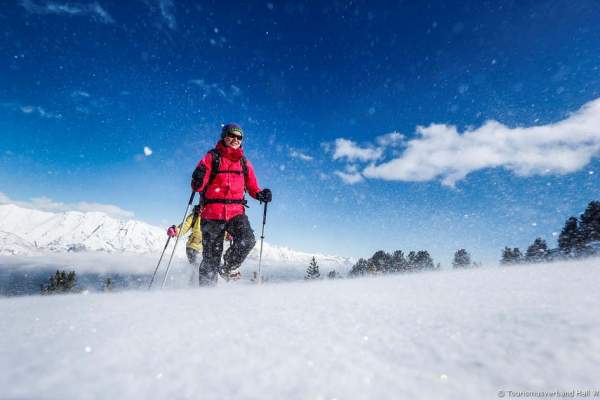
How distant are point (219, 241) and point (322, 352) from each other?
5093 millimetres

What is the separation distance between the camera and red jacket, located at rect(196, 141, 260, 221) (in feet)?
19.0

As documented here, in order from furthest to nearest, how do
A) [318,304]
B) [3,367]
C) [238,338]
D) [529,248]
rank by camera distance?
[529,248], [318,304], [238,338], [3,367]

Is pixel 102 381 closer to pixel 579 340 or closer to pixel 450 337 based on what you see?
pixel 450 337

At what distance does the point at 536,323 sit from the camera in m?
1.15

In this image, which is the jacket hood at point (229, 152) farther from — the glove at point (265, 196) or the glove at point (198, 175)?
the glove at point (265, 196)

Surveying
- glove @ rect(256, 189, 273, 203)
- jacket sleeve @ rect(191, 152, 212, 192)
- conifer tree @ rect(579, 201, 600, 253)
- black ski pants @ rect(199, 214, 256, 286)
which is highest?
conifer tree @ rect(579, 201, 600, 253)

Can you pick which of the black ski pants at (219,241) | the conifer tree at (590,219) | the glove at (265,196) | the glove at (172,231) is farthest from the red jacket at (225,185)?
the conifer tree at (590,219)

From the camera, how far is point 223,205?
5.80 meters

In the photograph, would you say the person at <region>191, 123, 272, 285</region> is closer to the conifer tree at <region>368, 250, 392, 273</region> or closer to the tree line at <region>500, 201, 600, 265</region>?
the tree line at <region>500, 201, 600, 265</region>

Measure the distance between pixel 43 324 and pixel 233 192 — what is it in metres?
4.37

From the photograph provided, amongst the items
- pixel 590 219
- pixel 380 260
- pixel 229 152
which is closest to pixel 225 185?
pixel 229 152

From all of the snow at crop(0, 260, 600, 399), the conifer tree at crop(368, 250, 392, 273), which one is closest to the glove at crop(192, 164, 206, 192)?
the snow at crop(0, 260, 600, 399)

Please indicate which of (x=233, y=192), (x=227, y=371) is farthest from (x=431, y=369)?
(x=233, y=192)

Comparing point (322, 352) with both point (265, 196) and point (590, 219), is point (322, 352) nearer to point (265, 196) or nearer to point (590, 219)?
point (265, 196)
